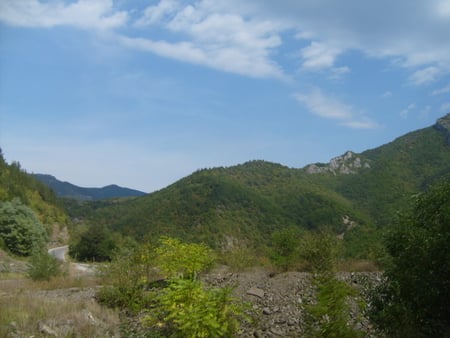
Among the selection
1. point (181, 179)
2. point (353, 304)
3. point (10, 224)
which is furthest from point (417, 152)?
point (353, 304)

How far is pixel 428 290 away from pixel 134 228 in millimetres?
94556

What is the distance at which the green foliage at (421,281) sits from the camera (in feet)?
20.4

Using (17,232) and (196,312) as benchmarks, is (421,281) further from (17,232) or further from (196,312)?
(17,232)

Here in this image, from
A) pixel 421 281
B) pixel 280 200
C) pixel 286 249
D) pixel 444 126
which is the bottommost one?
pixel 286 249

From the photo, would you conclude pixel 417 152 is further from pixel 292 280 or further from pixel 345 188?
pixel 292 280

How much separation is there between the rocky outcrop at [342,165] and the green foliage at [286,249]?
5674 inches

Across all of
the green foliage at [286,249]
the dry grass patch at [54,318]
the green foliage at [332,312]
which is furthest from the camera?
the green foliage at [286,249]

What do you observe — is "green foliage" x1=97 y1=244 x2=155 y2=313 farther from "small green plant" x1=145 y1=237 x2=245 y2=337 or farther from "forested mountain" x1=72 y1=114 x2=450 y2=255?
"forested mountain" x1=72 y1=114 x2=450 y2=255

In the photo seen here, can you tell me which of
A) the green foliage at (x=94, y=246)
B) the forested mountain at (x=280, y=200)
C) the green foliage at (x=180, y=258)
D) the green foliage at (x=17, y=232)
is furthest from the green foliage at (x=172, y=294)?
the forested mountain at (x=280, y=200)

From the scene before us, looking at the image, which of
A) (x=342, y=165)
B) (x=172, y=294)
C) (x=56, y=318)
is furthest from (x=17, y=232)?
(x=342, y=165)

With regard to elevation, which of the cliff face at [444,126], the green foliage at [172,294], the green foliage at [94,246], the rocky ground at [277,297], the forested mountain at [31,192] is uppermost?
the cliff face at [444,126]

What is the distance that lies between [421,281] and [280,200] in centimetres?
11133

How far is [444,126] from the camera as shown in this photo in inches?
5064

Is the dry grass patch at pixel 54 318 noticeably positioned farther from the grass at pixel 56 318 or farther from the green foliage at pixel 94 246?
the green foliage at pixel 94 246
